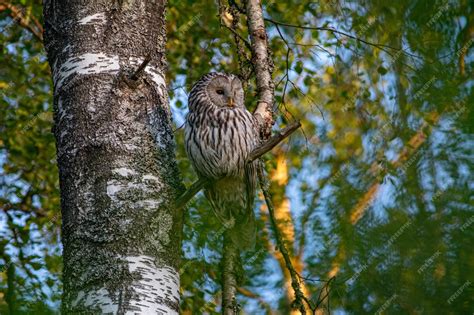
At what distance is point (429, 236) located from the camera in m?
2.53

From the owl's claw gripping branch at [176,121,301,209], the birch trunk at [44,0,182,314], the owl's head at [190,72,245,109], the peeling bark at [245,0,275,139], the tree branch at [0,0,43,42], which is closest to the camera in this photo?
the birch trunk at [44,0,182,314]

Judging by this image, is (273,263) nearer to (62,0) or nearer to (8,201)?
(62,0)

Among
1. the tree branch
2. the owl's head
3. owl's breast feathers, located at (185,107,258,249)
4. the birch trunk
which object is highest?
the tree branch

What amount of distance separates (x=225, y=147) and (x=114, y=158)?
4.06ft

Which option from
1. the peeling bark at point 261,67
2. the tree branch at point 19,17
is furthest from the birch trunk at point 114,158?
the tree branch at point 19,17

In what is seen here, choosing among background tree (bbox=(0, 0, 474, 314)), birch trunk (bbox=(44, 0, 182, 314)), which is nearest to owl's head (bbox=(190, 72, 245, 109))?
background tree (bbox=(0, 0, 474, 314))

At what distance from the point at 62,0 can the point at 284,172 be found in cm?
464

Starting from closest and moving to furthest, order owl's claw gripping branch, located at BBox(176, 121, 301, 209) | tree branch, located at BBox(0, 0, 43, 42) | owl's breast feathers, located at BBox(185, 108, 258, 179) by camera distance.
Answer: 1. owl's claw gripping branch, located at BBox(176, 121, 301, 209)
2. owl's breast feathers, located at BBox(185, 108, 258, 179)
3. tree branch, located at BBox(0, 0, 43, 42)

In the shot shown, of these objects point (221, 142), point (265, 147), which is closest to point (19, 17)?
point (221, 142)

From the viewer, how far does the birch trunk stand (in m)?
2.35

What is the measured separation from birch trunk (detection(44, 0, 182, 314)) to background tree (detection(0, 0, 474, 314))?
0.82 feet

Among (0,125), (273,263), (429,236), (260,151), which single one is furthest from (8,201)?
(429,236)

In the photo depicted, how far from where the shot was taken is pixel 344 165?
13.2 ft

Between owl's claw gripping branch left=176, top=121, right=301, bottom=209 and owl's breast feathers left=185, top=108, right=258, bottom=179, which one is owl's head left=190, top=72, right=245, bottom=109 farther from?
owl's claw gripping branch left=176, top=121, right=301, bottom=209
